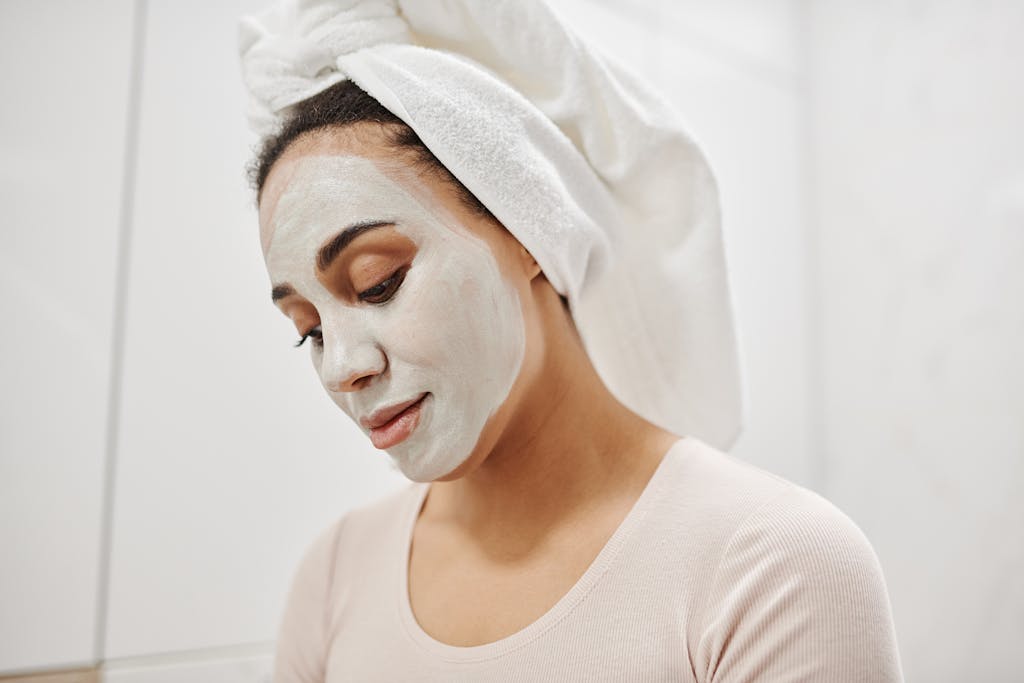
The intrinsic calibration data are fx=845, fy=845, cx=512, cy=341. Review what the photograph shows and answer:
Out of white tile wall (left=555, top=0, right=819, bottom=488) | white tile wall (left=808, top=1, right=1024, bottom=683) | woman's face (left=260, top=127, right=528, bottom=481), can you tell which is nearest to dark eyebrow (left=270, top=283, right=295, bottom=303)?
woman's face (left=260, top=127, right=528, bottom=481)

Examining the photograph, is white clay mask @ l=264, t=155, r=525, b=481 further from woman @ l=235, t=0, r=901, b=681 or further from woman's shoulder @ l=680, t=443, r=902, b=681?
woman's shoulder @ l=680, t=443, r=902, b=681

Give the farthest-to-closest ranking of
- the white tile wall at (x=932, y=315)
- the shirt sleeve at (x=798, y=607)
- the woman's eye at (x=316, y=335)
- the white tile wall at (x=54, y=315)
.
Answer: the white tile wall at (x=932, y=315) < the white tile wall at (x=54, y=315) < the woman's eye at (x=316, y=335) < the shirt sleeve at (x=798, y=607)

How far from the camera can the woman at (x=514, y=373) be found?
559 mm

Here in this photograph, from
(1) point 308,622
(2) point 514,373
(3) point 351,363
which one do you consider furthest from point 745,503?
(1) point 308,622

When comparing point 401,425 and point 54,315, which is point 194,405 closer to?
point 54,315

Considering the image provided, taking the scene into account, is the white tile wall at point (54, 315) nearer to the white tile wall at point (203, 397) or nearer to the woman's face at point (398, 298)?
the white tile wall at point (203, 397)

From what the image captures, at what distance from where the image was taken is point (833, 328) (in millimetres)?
1383

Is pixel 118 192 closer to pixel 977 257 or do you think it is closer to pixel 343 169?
pixel 343 169

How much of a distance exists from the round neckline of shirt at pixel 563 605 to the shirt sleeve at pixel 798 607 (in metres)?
0.08

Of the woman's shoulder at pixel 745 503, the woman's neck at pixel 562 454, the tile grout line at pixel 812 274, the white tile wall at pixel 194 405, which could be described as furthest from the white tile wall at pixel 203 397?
the tile grout line at pixel 812 274

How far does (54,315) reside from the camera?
785 millimetres

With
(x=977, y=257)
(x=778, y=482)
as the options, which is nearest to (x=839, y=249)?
(x=977, y=257)

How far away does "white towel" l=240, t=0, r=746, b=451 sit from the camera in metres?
0.61

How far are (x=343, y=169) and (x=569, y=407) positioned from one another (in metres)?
0.25
